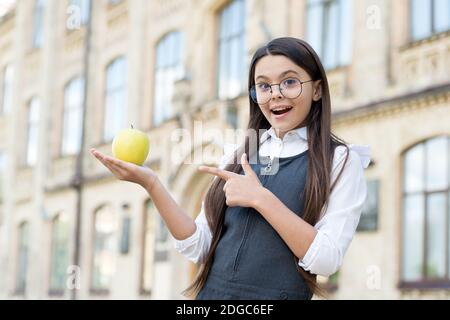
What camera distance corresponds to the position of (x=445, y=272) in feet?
33.3

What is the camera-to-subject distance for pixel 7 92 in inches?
910

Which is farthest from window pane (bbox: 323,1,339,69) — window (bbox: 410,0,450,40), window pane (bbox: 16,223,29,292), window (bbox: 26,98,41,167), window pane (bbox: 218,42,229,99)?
window pane (bbox: 16,223,29,292)

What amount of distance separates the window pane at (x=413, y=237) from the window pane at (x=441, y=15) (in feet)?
7.19

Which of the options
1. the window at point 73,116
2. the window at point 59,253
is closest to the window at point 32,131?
the window at point 73,116

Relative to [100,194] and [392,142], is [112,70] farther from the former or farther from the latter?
[392,142]

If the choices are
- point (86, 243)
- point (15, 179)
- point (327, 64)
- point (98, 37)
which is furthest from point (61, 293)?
point (327, 64)

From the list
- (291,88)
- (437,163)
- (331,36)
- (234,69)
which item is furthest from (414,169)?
(291,88)

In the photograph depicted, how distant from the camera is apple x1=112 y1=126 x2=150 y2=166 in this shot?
2.88 m

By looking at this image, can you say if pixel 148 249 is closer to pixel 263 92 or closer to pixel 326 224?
pixel 263 92

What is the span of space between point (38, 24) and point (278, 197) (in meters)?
20.7

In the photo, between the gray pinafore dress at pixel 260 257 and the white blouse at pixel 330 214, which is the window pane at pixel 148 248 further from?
the gray pinafore dress at pixel 260 257

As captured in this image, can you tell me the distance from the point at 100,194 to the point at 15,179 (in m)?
4.71

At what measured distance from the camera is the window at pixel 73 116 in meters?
19.6
